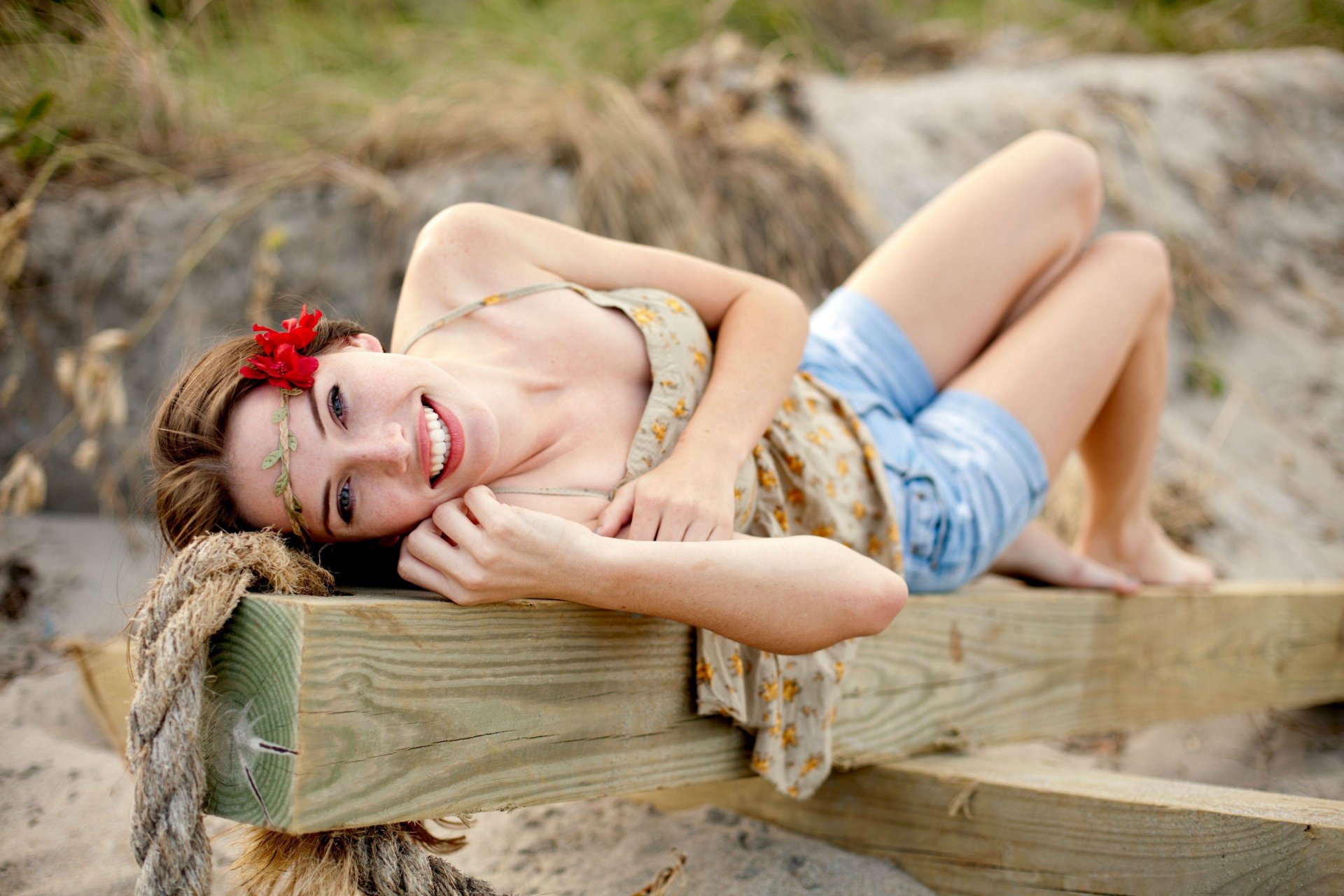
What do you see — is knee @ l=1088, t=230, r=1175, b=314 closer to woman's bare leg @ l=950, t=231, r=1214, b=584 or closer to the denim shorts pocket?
woman's bare leg @ l=950, t=231, r=1214, b=584

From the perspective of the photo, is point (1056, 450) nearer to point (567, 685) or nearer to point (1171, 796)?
point (1171, 796)

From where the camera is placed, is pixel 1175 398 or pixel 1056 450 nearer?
pixel 1056 450

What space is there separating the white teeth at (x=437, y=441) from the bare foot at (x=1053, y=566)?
1.61 metres

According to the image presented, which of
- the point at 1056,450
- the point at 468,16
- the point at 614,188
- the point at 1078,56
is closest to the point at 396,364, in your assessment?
the point at 1056,450

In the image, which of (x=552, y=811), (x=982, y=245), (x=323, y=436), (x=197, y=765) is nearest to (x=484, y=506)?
(x=323, y=436)

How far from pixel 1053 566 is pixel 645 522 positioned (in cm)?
142

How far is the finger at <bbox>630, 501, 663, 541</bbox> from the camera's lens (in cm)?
150

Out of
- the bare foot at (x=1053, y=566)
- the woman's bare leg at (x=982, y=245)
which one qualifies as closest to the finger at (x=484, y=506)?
the woman's bare leg at (x=982, y=245)

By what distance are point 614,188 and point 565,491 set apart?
8.19 ft

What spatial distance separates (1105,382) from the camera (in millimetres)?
2365

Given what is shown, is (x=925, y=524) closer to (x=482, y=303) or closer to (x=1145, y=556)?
(x=1145, y=556)

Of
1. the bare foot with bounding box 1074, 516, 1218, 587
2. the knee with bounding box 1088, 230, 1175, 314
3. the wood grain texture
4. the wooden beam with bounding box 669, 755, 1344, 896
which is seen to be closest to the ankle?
the bare foot with bounding box 1074, 516, 1218, 587

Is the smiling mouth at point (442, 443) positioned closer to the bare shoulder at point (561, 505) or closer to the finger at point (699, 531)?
the bare shoulder at point (561, 505)

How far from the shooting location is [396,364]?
1.53 meters
